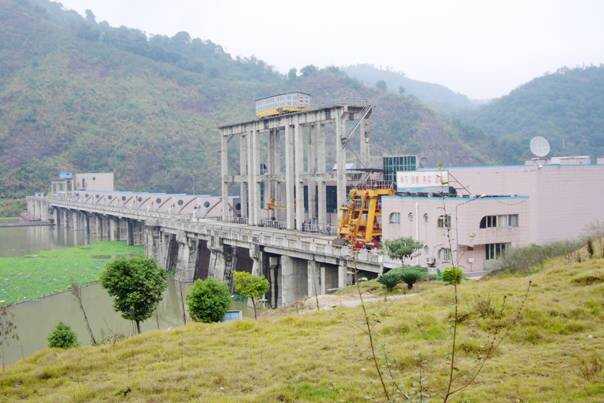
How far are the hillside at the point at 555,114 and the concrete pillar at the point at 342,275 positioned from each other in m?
65.4

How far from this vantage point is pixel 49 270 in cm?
4353

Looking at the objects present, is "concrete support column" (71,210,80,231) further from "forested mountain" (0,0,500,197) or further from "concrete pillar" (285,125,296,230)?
"concrete pillar" (285,125,296,230)

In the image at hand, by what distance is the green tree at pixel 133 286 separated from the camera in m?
19.5

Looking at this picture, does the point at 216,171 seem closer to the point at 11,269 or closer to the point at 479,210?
the point at 11,269

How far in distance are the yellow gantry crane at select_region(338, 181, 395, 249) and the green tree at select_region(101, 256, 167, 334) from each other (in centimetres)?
1211

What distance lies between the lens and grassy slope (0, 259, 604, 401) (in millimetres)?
9219

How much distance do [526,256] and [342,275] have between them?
8.60m

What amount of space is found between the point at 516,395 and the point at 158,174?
311ft

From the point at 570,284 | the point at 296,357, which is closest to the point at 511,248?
the point at 570,284

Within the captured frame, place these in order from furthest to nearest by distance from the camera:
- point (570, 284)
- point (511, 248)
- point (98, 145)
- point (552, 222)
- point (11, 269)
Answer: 1. point (98, 145)
2. point (11, 269)
3. point (552, 222)
4. point (511, 248)
5. point (570, 284)

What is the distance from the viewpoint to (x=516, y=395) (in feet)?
27.6

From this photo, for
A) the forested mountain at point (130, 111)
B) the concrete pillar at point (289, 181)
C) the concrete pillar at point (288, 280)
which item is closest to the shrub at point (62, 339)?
the concrete pillar at point (288, 280)

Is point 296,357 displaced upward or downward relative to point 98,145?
downward

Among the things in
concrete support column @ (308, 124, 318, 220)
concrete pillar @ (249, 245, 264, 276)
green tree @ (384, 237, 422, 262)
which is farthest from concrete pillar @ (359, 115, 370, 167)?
green tree @ (384, 237, 422, 262)
